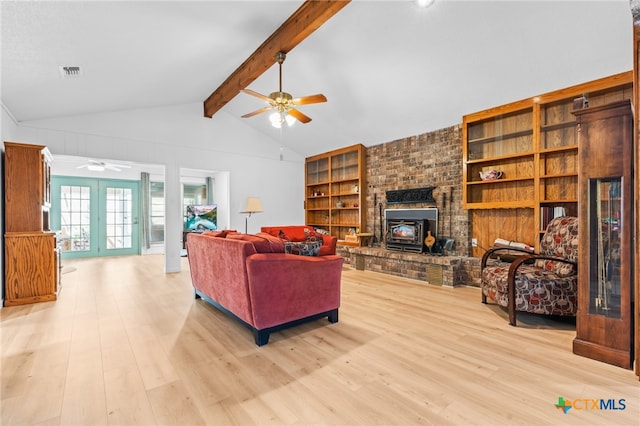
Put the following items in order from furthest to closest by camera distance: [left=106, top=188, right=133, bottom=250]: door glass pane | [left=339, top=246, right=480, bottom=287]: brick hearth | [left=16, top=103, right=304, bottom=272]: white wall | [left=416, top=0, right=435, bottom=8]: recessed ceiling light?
[left=106, top=188, right=133, bottom=250]: door glass pane < [left=16, top=103, right=304, bottom=272]: white wall < [left=339, top=246, right=480, bottom=287]: brick hearth < [left=416, top=0, right=435, bottom=8]: recessed ceiling light

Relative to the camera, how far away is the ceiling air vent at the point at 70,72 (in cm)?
317

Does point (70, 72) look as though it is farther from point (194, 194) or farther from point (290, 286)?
point (194, 194)

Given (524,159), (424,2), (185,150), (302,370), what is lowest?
(302,370)

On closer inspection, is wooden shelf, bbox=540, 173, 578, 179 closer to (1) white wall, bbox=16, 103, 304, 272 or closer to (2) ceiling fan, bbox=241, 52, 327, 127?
(2) ceiling fan, bbox=241, 52, 327, 127

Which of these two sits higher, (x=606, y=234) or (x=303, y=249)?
(x=606, y=234)

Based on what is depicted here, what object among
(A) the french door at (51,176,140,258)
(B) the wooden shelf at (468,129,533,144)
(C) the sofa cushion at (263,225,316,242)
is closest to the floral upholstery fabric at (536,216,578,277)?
(B) the wooden shelf at (468,129,533,144)

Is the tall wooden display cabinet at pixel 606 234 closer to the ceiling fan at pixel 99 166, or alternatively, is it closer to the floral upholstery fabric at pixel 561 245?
the floral upholstery fabric at pixel 561 245

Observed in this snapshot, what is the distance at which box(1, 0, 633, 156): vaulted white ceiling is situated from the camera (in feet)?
8.85

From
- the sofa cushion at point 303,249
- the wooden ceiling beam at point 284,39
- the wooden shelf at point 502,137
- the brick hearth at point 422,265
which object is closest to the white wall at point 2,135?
the wooden ceiling beam at point 284,39

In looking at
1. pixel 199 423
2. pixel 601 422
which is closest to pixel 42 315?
pixel 199 423

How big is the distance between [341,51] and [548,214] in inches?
141

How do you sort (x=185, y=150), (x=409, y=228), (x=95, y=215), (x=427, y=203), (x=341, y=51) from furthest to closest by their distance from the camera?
(x=95, y=215)
(x=185, y=150)
(x=409, y=228)
(x=427, y=203)
(x=341, y=51)

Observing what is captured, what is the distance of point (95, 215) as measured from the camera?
26.7 ft

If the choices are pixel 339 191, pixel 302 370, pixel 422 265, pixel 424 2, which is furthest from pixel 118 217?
pixel 424 2
